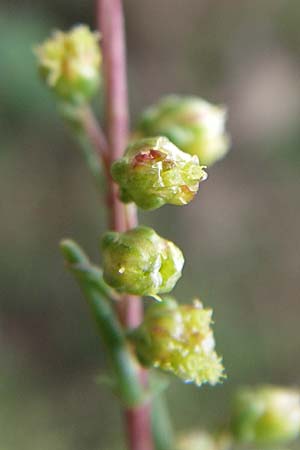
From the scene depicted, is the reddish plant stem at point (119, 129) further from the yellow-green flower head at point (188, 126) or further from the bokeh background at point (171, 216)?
the bokeh background at point (171, 216)

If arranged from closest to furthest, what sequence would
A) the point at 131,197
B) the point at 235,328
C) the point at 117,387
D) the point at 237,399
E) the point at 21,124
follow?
the point at 131,197 → the point at 117,387 → the point at 237,399 → the point at 235,328 → the point at 21,124

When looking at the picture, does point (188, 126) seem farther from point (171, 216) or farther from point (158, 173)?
point (171, 216)

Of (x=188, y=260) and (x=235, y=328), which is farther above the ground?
(x=188, y=260)

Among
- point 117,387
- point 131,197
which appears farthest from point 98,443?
point 131,197

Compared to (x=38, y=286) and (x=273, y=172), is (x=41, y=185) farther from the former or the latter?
(x=273, y=172)

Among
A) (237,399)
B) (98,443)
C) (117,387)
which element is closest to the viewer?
(117,387)

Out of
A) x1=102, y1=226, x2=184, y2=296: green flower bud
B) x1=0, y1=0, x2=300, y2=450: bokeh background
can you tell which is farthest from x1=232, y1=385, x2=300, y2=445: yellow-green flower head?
x1=0, y1=0, x2=300, y2=450: bokeh background

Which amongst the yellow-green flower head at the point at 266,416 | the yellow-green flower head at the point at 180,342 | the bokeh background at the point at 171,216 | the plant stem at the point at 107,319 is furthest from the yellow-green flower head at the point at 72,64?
the bokeh background at the point at 171,216
